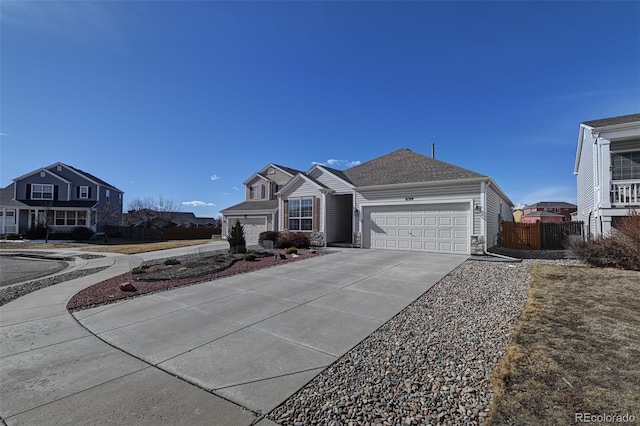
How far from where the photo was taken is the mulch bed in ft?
19.5

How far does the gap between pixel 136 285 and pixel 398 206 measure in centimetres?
1147

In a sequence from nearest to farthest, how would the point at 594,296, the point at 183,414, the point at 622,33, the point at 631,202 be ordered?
the point at 183,414 → the point at 594,296 → the point at 622,33 → the point at 631,202

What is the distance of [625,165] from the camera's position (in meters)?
12.6

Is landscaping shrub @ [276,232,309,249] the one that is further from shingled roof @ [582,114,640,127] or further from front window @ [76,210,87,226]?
front window @ [76,210,87,226]

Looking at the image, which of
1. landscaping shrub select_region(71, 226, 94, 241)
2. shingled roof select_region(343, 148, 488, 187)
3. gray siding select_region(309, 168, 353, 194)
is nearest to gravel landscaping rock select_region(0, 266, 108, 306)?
gray siding select_region(309, 168, 353, 194)

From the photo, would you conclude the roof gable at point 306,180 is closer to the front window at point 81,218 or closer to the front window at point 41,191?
the front window at point 81,218

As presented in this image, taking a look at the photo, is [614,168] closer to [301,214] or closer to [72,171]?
[301,214]

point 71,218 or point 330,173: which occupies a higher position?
point 330,173

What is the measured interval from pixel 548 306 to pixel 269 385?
209 inches

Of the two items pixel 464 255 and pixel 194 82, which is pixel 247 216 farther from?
pixel 464 255

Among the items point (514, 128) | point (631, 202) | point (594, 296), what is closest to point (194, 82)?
point (594, 296)

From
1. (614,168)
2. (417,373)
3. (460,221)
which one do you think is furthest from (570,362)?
(614,168)

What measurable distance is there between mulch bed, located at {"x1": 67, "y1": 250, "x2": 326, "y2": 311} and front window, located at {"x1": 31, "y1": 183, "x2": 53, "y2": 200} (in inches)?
1128

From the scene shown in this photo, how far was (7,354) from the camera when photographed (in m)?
3.57
